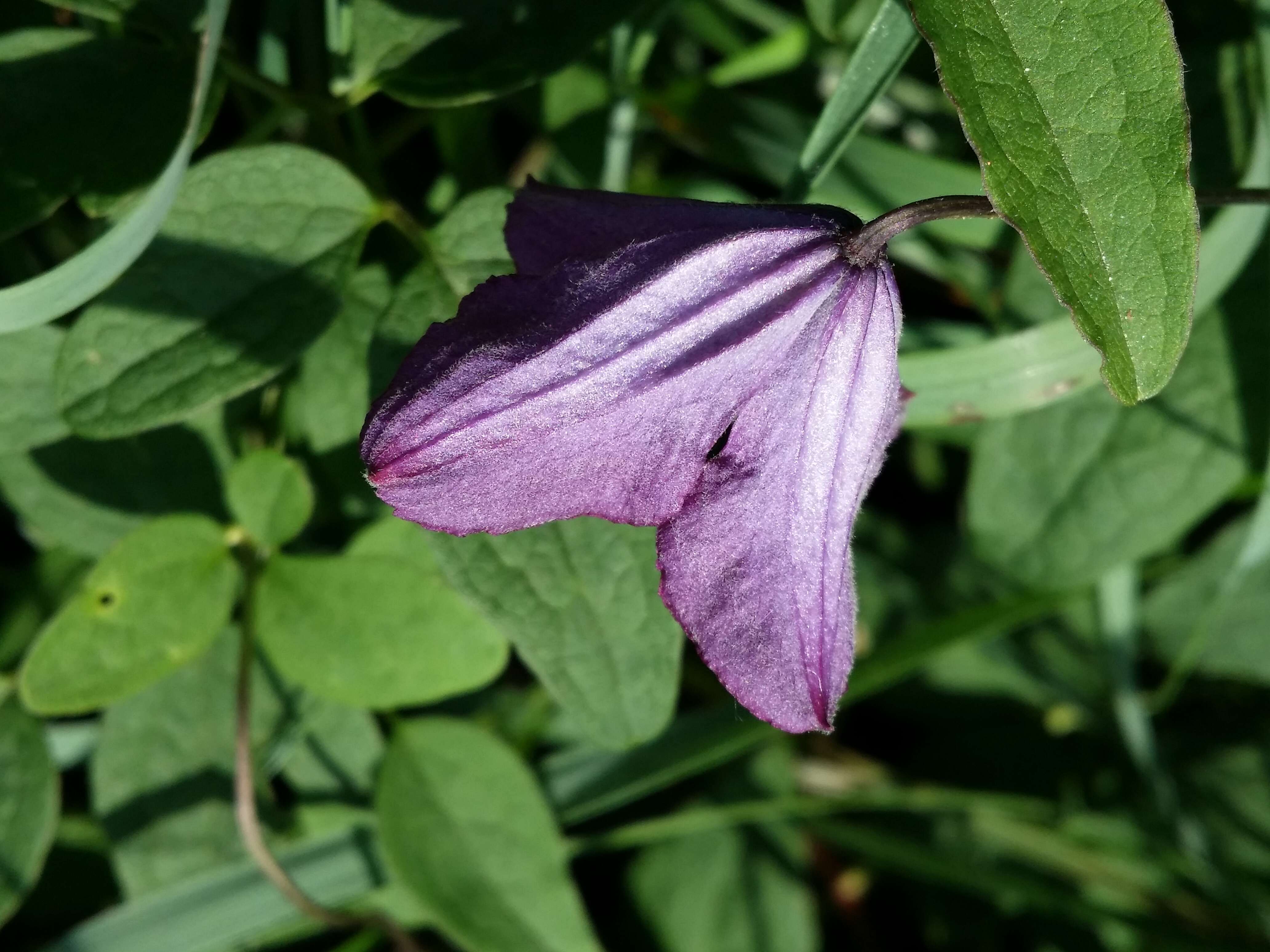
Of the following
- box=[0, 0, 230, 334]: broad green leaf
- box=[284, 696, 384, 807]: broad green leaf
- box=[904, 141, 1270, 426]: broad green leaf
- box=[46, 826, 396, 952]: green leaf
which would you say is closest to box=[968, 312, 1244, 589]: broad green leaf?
box=[904, 141, 1270, 426]: broad green leaf

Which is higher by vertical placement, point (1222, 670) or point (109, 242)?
point (109, 242)

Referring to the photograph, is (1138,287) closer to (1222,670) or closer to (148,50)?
(148,50)

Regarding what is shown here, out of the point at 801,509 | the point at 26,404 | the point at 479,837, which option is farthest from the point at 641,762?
the point at 26,404

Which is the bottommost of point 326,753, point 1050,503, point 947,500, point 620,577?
point 947,500

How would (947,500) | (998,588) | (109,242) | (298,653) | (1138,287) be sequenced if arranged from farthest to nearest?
(947,500), (998,588), (298,653), (109,242), (1138,287)

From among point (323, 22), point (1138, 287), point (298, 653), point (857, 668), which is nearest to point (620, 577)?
point (298, 653)

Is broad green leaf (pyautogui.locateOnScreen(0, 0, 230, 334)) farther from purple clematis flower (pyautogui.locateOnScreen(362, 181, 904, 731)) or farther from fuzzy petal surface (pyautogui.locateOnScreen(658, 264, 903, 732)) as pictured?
fuzzy petal surface (pyautogui.locateOnScreen(658, 264, 903, 732))

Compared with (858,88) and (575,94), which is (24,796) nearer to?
(575,94)
